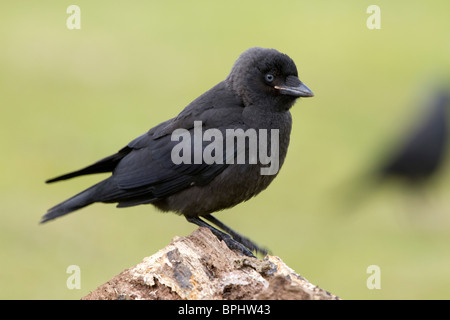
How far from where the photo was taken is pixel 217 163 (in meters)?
5.37

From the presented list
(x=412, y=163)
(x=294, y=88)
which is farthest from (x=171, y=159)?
(x=412, y=163)

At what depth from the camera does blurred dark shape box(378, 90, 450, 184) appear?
12836 millimetres

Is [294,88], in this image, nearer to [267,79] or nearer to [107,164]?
[267,79]

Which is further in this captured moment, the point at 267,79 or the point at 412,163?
the point at 412,163

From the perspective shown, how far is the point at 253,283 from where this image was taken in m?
4.01

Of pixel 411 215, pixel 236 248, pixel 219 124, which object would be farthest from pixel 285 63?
pixel 411 215

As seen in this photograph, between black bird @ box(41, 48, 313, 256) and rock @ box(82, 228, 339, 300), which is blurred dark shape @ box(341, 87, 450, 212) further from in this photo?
rock @ box(82, 228, 339, 300)

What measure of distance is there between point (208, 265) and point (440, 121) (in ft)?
33.3

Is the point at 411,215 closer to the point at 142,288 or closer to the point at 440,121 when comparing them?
the point at 440,121

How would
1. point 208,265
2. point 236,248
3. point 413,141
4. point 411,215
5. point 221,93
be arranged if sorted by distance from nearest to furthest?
point 208,265 < point 236,248 < point 221,93 < point 413,141 < point 411,215

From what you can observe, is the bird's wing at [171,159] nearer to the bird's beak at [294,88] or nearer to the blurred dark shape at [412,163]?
the bird's beak at [294,88]

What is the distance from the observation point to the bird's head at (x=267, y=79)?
5504mm

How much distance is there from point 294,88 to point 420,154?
8078mm

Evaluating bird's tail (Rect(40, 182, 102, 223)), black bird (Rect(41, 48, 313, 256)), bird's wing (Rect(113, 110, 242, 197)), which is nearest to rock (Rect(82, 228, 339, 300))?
black bird (Rect(41, 48, 313, 256))
